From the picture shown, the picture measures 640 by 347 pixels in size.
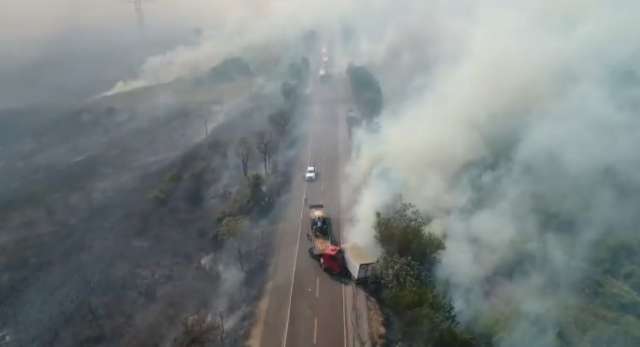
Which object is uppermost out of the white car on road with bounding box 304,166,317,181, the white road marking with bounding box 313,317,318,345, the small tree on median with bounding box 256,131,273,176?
the small tree on median with bounding box 256,131,273,176

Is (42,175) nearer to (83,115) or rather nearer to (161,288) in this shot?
(83,115)

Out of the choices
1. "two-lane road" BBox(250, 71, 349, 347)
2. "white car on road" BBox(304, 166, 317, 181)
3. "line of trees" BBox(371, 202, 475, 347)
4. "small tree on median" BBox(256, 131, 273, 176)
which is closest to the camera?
"line of trees" BBox(371, 202, 475, 347)

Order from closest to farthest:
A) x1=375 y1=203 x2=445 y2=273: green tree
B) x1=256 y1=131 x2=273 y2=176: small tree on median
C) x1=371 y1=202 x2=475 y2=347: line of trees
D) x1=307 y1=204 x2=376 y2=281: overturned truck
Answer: x1=371 y1=202 x2=475 y2=347: line of trees
x1=375 y1=203 x2=445 y2=273: green tree
x1=307 y1=204 x2=376 y2=281: overturned truck
x1=256 y1=131 x2=273 y2=176: small tree on median

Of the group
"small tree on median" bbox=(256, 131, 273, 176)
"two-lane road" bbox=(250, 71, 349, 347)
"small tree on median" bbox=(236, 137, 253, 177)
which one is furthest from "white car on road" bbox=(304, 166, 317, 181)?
"small tree on median" bbox=(236, 137, 253, 177)

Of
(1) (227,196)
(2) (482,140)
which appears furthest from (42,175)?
(2) (482,140)

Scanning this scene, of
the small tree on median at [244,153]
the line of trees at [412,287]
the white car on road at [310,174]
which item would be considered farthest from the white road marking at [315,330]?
the white car on road at [310,174]

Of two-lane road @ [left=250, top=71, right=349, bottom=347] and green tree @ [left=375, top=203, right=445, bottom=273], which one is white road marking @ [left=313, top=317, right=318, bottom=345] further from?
green tree @ [left=375, top=203, right=445, bottom=273]

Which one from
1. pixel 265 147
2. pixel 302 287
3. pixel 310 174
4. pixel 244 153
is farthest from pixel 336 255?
pixel 244 153
